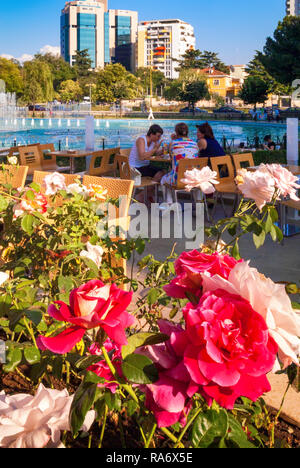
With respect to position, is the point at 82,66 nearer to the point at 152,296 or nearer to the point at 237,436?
the point at 152,296

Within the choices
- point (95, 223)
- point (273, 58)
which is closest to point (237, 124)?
point (273, 58)

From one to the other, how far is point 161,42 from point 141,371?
128229 mm

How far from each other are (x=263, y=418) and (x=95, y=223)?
98 cm

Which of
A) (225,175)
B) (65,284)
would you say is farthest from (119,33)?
(65,284)

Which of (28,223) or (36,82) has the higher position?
(36,82)

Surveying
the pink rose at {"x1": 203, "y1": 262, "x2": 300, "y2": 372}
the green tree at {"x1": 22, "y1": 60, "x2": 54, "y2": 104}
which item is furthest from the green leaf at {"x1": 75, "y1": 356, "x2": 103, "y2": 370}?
the green tree at {"x1": 22, "y1": 60, "x2": 54, "y2": 104}

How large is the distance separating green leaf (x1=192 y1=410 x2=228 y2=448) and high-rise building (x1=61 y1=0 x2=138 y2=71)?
435 feet

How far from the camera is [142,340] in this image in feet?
2.44

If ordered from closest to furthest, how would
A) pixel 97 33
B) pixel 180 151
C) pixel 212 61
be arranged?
pixel 180 151 < pixel 212 61 < pixel 97 33

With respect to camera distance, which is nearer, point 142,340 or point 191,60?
point 142,340

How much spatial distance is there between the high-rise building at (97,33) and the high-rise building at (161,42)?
23.0ft

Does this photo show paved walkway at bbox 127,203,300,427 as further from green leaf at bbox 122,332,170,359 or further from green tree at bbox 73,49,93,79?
green tree at bbox 73,49,93,79

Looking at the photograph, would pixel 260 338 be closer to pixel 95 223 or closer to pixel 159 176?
pixel 95 223

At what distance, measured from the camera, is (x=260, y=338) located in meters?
0.60
